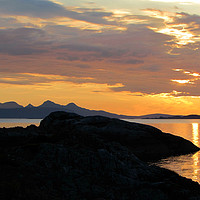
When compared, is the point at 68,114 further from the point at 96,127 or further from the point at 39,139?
the point at 39,139

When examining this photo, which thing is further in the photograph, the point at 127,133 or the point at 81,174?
the point at 127,133

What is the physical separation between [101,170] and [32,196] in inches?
261

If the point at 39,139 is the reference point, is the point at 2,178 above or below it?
below

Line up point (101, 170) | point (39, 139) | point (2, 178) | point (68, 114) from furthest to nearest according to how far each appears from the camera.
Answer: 1. point (68, 114)
2. point (39, 139)
3. point (101, 170)
4. point (2, 178)

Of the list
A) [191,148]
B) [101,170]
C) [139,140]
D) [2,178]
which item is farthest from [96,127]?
[2,178]

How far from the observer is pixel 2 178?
750 inches

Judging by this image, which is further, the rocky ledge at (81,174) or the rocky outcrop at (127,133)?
the rocky outcrop at (127,133)

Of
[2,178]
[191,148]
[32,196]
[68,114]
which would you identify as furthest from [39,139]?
[191,148]

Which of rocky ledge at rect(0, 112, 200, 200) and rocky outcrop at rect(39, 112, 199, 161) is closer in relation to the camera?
rocky ledge at rect(0, 112, 200, 200)

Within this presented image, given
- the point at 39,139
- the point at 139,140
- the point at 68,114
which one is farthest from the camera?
the point at 68,114

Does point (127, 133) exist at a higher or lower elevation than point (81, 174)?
higher

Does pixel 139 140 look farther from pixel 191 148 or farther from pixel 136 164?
pixel 136 164

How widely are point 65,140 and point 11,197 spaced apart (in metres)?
9.34

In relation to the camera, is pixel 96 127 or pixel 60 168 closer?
pixel 60 168
